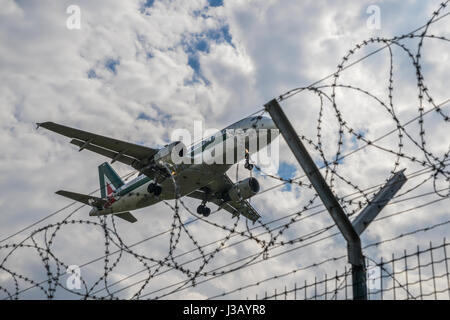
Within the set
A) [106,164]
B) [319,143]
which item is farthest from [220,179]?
[319,143]

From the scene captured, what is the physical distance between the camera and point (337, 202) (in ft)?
27.8

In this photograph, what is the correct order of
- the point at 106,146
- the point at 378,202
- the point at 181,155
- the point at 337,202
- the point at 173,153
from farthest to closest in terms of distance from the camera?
the point at 106,146, the point at 181,155, the point at 173,153, the point at 378,202, the point at 337,202

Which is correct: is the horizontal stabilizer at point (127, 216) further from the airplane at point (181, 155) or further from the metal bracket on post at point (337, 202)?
the metal bracket on post at point (337, 202)

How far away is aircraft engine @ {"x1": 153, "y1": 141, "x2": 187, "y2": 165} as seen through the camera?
28875mm

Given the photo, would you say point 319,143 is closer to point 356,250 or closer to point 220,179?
point 356,250

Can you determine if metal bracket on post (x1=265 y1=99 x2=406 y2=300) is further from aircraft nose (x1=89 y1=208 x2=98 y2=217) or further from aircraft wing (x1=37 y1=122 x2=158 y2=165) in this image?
aircraft nose (x1=89 y1=208 x2=98 y2=217)

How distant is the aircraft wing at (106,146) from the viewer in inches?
1075

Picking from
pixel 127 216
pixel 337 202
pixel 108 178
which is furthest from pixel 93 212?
pixel 337 202

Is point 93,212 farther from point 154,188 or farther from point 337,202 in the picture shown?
point 337,202

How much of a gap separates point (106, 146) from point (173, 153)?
3.79m

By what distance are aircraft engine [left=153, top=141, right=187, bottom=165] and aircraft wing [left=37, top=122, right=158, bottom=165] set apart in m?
1.30

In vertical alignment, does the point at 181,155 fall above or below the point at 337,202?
above

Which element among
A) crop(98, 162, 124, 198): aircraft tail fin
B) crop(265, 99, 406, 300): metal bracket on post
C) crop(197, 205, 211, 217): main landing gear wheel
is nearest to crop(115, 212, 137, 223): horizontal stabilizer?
crop(197, 205, 211, 217): main landing gear wheel

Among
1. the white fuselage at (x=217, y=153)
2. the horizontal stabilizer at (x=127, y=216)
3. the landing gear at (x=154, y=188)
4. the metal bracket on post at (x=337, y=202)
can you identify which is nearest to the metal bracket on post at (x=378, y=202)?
the metal bracket on post at (x=337, y=202)
